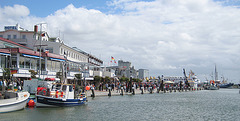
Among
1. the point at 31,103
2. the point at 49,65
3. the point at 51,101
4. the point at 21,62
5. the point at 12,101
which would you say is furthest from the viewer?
the point at 49,65

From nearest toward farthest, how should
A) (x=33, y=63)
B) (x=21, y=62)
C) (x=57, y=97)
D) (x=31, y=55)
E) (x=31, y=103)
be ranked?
(x=57, y=97) < (x=31, y=103) < (x=21, y=62) < (x=31, y=55) < (x=33, y=63)

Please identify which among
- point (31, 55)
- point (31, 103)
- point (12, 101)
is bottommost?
point (31, 103)

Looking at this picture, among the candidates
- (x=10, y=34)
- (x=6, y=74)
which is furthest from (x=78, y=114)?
(x=10, y=34)

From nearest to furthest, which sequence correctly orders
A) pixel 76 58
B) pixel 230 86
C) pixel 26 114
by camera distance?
pixel 26 114
pixel 76 58
pixel 230 86

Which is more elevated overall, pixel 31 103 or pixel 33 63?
pixel 33 63

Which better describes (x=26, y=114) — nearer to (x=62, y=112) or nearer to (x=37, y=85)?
(x=62, y=112)

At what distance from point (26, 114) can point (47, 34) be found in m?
44.7

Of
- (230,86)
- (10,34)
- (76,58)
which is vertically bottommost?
(230,86)

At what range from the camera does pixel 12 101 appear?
954 inches

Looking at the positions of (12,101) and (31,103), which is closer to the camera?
(12,101)

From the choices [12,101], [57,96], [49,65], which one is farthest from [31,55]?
[12,101]

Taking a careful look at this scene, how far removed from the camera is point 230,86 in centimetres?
16325

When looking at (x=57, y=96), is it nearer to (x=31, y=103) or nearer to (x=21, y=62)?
(x=31, y=103)

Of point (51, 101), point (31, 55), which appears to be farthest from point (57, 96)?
point (31, 55)
